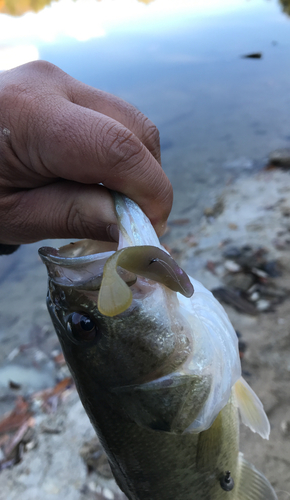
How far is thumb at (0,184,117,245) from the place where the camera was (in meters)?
1.35

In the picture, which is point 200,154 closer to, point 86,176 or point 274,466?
point 274,466

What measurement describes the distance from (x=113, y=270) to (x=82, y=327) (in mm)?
442

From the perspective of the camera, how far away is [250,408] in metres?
1.89

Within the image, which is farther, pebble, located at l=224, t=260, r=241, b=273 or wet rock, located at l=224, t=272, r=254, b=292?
pebble, located at l=224, t=260, r=241, b=273

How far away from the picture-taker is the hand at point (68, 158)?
1243 millimetres

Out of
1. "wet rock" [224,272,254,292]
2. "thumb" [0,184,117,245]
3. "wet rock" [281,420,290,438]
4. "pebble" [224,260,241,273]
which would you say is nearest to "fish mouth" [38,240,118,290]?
"thumb" [0,184,117,245]

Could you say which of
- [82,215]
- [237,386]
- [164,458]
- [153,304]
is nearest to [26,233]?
[82,215]

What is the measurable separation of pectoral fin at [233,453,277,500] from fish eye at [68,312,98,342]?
56.8 inches

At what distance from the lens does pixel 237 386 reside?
1893mm

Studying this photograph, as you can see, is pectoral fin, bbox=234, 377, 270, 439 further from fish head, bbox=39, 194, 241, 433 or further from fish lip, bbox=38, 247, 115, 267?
fish lip, bbox=38, 247, 115, 267

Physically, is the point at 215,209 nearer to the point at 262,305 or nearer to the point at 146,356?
the point at 262,305

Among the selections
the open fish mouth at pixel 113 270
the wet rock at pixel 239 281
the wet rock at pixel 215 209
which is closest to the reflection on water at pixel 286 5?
the wet rock at pixel 215 209

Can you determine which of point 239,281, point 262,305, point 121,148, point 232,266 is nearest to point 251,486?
point 121,148

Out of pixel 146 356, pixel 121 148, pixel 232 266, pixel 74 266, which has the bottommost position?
pixel 232 266
